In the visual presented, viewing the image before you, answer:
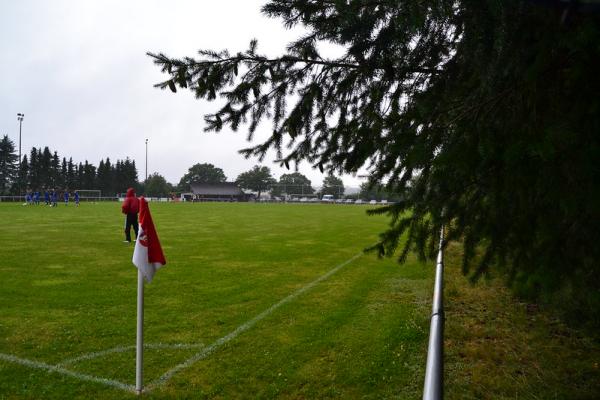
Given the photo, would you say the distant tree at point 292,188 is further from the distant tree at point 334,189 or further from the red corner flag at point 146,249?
the red corner flag at point 146,249

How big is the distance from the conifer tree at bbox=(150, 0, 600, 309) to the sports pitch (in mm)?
1410

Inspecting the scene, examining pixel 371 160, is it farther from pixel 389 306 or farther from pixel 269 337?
pixel 389 306

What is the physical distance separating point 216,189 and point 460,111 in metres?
119

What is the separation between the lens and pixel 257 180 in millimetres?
137125

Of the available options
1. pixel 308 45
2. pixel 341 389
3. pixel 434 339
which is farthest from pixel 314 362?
pixel 308 45

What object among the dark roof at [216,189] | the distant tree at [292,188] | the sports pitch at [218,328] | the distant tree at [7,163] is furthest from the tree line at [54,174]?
the sports pitch at [218,328]

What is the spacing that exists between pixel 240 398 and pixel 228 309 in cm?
258

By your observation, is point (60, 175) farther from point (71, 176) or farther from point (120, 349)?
point (120, 349)

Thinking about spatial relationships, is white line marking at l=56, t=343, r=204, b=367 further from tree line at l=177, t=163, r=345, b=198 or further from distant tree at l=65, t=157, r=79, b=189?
tree line at l=177, t=163, r=345, b=198

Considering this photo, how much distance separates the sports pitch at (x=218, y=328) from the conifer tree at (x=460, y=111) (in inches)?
55.5

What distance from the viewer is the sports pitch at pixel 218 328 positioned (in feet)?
12.3

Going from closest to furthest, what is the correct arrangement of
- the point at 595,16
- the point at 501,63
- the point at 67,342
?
the point at 595,16, the point at 501,63, the point at 67,342

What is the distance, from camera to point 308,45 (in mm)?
3871

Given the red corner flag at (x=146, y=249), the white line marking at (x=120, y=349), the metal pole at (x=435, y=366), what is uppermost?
the red corner flag at (x=146, y=249)
